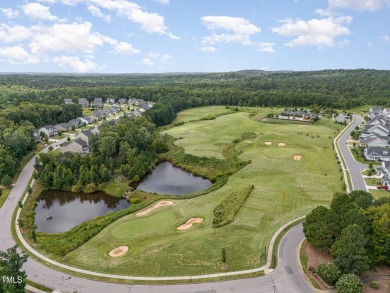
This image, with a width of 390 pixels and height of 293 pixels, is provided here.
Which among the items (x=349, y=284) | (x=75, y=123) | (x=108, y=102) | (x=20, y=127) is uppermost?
(x=108, y=102)

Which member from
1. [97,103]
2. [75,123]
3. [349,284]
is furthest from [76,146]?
[97,103]

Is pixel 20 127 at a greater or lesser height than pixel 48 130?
greater

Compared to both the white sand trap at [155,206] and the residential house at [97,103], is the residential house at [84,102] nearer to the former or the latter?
the residential house at [97,103]

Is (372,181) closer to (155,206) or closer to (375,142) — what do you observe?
(375,142)

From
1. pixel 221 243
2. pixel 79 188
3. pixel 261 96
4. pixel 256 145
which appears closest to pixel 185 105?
pixel 261 96

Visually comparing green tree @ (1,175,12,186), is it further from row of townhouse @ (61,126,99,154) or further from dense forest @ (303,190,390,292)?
dense forest @ (303,190,390,292)

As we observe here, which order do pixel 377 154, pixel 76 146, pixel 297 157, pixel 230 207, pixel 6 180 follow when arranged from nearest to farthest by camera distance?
1. pixel 230 207
2. pixel 6 180
3. pixel 377 154
4. pixel 297 157
5. pixel 76 146
